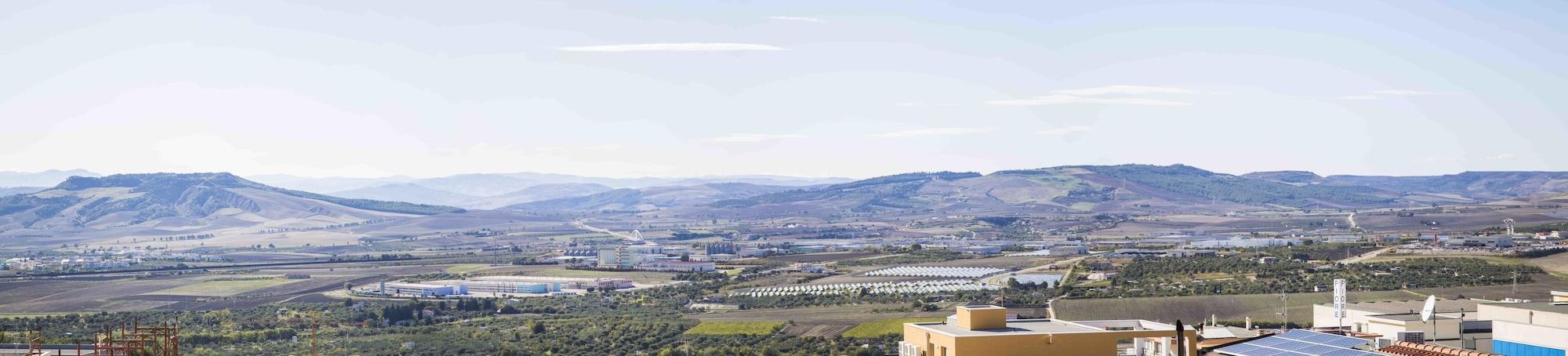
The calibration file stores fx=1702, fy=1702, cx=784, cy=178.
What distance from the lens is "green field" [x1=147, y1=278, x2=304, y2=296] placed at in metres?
119

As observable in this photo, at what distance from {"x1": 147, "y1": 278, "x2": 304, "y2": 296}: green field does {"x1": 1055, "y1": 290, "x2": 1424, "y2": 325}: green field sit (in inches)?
2549

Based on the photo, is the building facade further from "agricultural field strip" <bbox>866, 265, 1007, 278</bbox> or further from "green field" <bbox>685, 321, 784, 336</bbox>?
"agricultural field strip" <bbox>866, 265, 1007, 278</bbox>

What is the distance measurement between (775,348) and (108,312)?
52.0 metres

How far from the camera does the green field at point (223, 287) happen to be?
119 meters

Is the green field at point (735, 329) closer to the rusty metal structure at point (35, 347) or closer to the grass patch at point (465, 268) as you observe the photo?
the rusty metal structure at point (35, 347)

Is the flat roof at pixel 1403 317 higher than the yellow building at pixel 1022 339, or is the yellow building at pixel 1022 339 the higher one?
the yellow building at pixel 1022 339

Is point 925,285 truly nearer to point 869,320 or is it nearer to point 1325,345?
point 869,320

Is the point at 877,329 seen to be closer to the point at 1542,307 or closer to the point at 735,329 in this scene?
the point at 735,329

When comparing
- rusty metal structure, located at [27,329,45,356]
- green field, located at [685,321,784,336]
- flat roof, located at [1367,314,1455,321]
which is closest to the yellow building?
flat roof, located at [1367,314,1455,321]

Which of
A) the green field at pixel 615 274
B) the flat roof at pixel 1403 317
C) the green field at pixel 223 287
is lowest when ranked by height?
the green field at pixel 223 287

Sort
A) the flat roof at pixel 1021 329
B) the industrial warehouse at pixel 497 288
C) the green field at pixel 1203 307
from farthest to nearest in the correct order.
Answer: the industrial warehouse at pixel 497 288 < the green field at pixel 1203 307 < the flat roof at pixel 1021 329

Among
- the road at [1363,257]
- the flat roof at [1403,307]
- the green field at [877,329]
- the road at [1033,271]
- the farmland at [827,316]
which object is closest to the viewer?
the flat roof at [1403,307]

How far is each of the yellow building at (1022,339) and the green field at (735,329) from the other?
4045 cm

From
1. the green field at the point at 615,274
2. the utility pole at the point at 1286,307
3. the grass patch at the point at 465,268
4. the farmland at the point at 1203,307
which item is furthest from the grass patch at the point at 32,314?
the utility pole at the point at 1286,307
